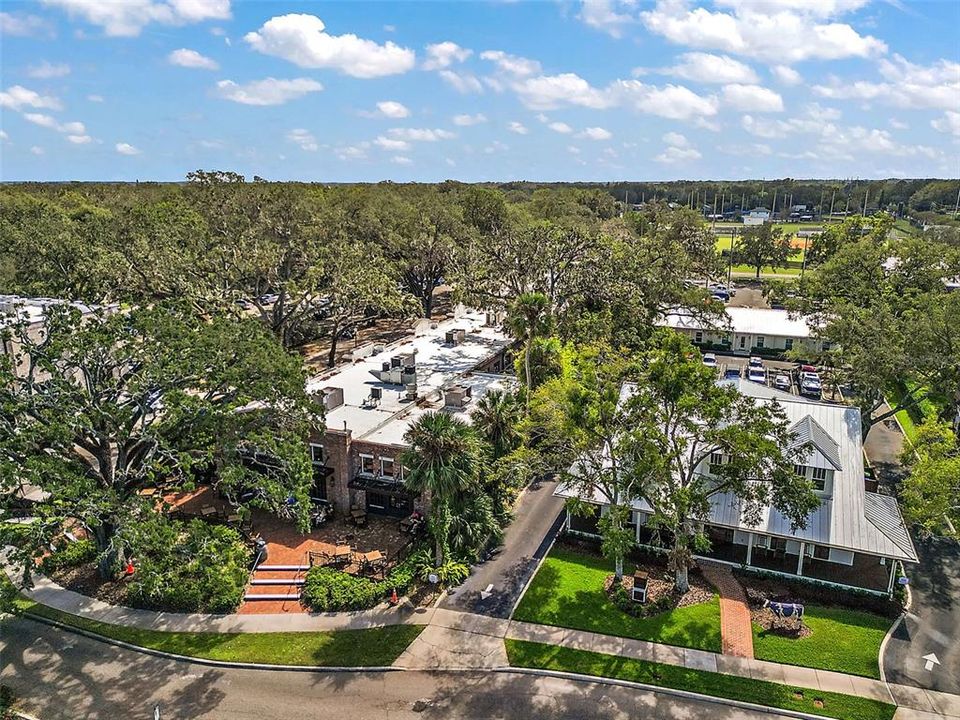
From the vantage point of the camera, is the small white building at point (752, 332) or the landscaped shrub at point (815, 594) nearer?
the landscaped shrub at point (815, 594)

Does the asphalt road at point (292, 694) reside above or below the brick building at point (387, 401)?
below

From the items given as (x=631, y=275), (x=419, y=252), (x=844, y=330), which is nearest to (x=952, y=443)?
(x=844, y=330)

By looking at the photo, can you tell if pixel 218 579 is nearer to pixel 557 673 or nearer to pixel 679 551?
pixel 557 673

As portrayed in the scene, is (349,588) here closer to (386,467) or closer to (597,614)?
(386,467)

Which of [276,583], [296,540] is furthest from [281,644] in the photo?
[296,540]

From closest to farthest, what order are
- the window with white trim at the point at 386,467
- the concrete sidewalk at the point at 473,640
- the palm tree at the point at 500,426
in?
the concrete sidewalk at the point at 473,640 < the palm tree at the point at 500,426 < the window with white trim at the point at 386,467

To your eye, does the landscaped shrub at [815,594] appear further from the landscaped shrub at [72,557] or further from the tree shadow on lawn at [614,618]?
the landscaped shrub at [72,557]

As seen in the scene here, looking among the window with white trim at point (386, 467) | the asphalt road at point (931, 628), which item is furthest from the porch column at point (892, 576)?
the window with white trim at point (386, 467)

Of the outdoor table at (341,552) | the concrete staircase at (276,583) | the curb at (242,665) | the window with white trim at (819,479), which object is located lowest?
the curb at (242,665)

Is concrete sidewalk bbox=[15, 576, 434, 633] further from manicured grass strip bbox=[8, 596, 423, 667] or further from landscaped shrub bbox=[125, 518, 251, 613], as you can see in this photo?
landscaped shrub bbox=[125, 518, 251, 613]
